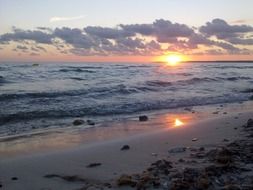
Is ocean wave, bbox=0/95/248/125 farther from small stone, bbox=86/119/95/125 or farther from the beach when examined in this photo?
the beach

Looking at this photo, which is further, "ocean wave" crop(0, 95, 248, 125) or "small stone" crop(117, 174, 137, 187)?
"ocean wave" crop(0, 95, 248, 125)

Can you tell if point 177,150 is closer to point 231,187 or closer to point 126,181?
point 126,181

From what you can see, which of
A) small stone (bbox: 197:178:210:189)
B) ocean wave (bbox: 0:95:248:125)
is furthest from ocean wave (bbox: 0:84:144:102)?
small stone (bbox: 197:178:210:189)

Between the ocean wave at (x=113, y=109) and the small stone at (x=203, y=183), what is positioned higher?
the small stone at (x=203, y=183)

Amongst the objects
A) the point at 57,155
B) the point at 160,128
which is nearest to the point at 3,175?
the point at 57,155

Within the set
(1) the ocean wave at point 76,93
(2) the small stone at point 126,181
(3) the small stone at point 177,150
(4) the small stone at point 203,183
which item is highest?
(4) the small stone at point 203,183

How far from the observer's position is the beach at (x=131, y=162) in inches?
213

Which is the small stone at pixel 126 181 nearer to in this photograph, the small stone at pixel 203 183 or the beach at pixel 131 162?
the beach at pixel 131 162

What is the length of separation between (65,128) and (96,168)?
4.85 meters

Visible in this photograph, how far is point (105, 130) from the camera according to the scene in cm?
1073

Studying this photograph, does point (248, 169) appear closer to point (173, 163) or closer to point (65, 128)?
point (173, 163)

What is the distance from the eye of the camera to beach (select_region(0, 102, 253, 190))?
17.8 ft

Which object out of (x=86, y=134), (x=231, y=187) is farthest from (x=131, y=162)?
(x=86, y=134)

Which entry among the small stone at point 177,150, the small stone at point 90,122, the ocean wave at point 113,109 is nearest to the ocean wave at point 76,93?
the ocean wave at point 113,109
